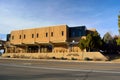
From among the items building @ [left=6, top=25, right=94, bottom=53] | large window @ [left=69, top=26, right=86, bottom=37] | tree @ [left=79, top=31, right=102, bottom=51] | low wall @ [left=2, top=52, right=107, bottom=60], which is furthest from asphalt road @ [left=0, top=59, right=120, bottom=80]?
large window @ [left=69, top=26, right=86, bottom=37]

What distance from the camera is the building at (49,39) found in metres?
58.8

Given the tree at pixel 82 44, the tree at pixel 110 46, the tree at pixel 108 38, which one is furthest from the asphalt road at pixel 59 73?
the tree at pixel 108 38

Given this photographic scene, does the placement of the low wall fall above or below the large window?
below

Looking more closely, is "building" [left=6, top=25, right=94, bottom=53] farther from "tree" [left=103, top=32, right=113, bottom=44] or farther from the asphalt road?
the asphalt road

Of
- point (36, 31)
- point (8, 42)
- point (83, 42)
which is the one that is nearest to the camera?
point (83, 42)

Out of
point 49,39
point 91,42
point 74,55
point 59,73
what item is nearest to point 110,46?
point 91,42

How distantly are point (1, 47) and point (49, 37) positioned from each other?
23.4 meters

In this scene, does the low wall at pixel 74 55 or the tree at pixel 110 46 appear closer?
the low wall at pixel 74 55

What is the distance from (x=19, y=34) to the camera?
67.6 m

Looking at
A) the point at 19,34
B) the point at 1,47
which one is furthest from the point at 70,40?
the point at 1,47

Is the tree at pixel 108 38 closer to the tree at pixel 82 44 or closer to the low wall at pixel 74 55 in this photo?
the tree at pixel 82 44

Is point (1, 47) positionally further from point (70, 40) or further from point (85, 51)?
point (85, 51)

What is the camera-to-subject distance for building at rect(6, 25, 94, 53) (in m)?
58.8

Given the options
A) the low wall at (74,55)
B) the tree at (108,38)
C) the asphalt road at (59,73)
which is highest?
the tree at (108,38)
